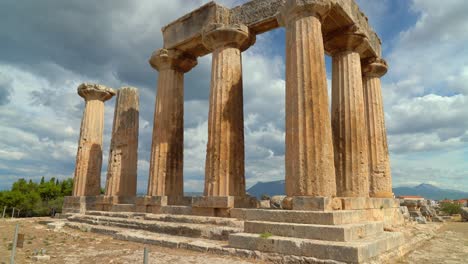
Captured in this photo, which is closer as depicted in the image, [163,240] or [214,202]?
[163,240]

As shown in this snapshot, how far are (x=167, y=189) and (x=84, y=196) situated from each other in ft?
26.9

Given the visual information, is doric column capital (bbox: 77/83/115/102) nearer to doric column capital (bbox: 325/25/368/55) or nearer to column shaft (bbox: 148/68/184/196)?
column shaft (bbox: 148/68/184/196)

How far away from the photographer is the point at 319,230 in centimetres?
714

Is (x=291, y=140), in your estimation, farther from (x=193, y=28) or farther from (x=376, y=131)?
(x=193, y=28)

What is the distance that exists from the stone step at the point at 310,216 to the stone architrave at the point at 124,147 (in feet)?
37.0

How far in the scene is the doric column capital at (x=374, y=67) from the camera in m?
Result: 14.3

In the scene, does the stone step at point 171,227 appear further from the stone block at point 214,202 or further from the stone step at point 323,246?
the stone step at point 323,246

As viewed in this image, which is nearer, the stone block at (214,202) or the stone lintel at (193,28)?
the stone block at (214,202)

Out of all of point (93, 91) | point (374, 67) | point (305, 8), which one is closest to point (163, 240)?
point (305, 8)

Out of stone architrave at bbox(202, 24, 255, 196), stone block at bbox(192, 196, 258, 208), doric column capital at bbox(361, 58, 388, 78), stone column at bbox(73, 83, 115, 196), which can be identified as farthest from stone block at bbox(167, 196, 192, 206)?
doric column capital at bbox(361, 58, 388, 78)

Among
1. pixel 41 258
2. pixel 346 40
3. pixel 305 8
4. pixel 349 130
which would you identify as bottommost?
pixel 41 258

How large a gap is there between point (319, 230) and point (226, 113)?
20.4ft

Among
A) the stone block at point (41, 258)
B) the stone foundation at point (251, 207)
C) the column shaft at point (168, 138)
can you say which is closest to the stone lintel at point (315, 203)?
the stone foundation at point (251, 207)

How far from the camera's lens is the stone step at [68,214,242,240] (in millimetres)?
9734
